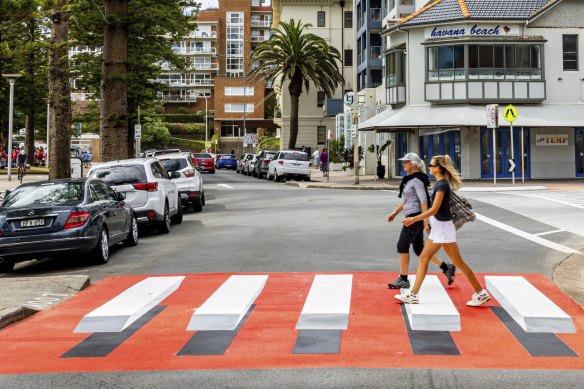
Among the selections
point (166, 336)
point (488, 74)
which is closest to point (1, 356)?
point (166, 336)

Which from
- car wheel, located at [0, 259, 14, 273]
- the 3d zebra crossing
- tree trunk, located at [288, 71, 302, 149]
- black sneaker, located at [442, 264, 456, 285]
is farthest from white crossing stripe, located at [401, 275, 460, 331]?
tree trunk, located at [288, 71, 302, 149]

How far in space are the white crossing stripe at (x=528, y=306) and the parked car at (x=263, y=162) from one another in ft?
126

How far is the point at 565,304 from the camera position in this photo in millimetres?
10055

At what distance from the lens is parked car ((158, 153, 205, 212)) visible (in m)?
24.9

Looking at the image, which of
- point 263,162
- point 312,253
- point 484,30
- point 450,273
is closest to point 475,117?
point 484,30

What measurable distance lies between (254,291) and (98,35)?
127 feet

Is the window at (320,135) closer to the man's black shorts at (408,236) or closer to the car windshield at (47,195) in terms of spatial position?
the car windshield at (47,195)

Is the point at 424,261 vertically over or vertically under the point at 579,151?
under

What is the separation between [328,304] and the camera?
10.0 metres

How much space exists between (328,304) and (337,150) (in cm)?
5117

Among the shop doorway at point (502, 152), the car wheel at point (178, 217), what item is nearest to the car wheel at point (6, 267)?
the car wheel at point (178, 217)

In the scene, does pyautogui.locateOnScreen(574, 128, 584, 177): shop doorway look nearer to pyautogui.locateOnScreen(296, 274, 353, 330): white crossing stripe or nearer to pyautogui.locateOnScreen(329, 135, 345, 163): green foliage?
pyautogui.locateOnScreen(329, 135, 345, 163): green foliage

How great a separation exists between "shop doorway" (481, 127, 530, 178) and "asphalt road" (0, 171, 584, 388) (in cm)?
1680

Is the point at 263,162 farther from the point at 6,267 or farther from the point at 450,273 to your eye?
the point at 450,273
